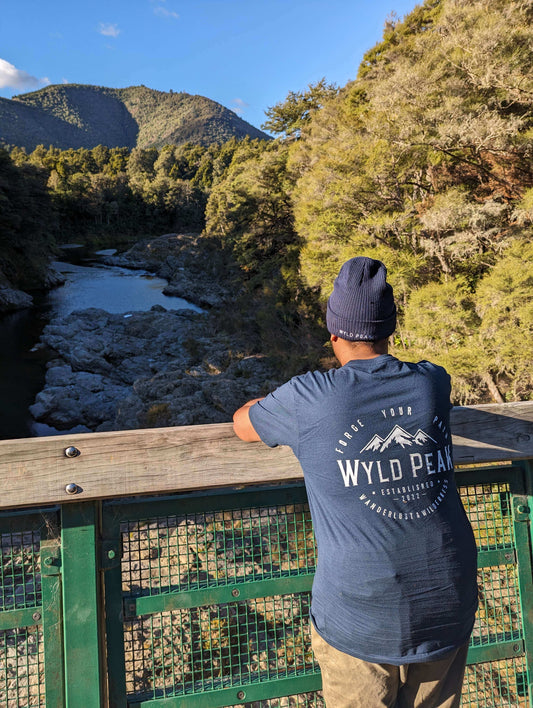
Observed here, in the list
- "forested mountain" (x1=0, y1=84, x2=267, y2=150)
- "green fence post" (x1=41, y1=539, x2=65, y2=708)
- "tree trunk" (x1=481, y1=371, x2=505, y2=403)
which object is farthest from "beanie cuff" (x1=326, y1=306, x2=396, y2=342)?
"forested mountain" (x1=0, y1=84, x2=267, y2=150)

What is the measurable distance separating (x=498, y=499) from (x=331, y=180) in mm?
14539

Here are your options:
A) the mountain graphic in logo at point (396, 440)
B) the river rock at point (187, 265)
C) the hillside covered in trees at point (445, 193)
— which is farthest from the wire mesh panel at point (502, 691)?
the river rock at point (187, 265)

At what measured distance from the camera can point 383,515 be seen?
1369 millimetres

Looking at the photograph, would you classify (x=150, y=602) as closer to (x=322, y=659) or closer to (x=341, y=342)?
(x=322, y=659)

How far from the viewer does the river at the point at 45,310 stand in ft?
Answer: 57.7

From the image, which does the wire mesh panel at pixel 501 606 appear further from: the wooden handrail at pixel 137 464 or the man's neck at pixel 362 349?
the man's neck at pixel 362 349

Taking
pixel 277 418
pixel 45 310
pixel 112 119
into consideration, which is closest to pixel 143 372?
pixel 45 310

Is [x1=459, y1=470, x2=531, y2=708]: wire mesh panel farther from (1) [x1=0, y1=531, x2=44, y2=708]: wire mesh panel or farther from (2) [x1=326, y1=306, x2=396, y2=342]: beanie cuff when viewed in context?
(1) [x1=0, y1=531, x2=44, y2=708]: wire mesh panel

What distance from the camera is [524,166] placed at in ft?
38.9

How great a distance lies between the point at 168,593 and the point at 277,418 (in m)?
0.75

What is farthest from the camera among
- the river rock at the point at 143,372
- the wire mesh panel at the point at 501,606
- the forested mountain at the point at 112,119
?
the forested mountain at the point at 112,119

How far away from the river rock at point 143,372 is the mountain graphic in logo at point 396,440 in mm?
12883

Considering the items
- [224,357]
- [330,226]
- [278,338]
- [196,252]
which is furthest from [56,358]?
[196,252]

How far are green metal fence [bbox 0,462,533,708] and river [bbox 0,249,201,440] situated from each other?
14.7 m
